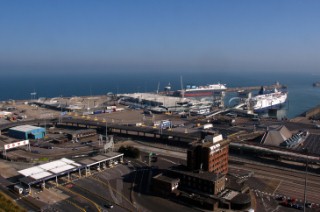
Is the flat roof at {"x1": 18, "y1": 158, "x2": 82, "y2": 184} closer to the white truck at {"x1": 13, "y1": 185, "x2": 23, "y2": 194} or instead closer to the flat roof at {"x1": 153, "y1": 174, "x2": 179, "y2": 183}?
the white truck at {"x1": 13, "y1": 185, "x2": 23, "y2": 194}

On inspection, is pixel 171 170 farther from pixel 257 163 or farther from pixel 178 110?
pixel 178 110

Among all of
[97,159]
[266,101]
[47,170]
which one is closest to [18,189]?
[47,170]

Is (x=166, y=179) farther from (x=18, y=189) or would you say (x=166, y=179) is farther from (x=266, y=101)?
(x=266, y=101)

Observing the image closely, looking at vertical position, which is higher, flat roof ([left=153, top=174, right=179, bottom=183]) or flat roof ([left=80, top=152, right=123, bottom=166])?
flat roof ([left=80, top=152, right=123, bottom=166])

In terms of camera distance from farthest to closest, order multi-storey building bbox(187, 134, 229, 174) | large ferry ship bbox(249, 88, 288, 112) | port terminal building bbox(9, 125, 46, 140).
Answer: large ferry ship bbox(249, 88, 288, 112)
port terminal building bbox(9, 125, 46, 140)
multi-storey building bbox(187, 134, 229, 174)

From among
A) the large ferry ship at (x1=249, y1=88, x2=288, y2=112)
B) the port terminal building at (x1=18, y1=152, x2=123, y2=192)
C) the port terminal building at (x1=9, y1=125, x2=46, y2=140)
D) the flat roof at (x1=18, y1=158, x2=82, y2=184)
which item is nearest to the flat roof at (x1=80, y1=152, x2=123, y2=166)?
the port terminal building at (x1=18, y1=152, x2=123, y2=192)

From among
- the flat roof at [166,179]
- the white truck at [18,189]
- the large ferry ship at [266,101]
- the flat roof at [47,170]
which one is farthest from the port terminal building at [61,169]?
the large ferry ship at [266,101]

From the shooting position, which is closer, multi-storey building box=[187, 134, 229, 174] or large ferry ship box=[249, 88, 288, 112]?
multi-storey building box=[187, 134, 229, 174]
